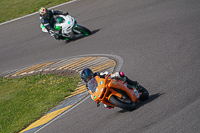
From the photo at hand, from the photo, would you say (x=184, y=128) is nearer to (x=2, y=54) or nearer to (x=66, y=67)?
(x=66, y=67)

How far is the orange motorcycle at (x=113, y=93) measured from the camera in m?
7.73

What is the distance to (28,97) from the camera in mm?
12383

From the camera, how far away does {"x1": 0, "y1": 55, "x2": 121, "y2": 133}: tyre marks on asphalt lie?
10.1 metres

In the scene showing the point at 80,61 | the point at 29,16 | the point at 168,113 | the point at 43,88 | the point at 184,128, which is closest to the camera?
the point at 184,128

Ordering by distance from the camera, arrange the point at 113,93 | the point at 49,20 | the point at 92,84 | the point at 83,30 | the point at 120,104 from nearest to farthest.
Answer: the point at 120,104, the point at 113,93, the point at 92,84, the point at 83,30, the point at 49,20

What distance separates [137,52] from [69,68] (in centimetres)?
304

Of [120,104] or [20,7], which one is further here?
[20,7]

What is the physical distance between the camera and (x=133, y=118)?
298 inches

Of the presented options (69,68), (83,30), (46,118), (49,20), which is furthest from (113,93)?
(49,20)

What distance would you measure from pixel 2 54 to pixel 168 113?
12.6m

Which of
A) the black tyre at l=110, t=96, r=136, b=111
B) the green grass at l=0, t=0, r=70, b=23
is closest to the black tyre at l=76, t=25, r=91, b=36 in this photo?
the green grass at l=0, t=0, r=70, b=23

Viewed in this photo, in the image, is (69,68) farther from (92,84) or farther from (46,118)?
(92,84)

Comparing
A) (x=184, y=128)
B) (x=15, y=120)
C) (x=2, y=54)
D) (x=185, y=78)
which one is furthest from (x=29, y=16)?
(x=184, y=128)

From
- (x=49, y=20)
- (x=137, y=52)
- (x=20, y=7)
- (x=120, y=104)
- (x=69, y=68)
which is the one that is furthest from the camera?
(x=20, y=7)
